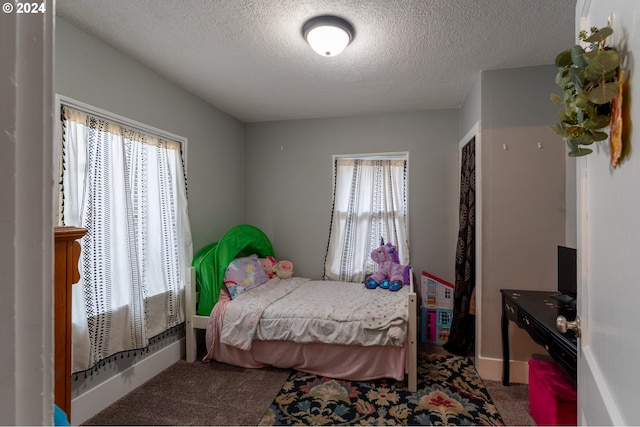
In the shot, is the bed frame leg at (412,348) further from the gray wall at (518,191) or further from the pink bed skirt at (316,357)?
the gray wall at (518,191)

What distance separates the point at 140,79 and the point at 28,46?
7.81 ft

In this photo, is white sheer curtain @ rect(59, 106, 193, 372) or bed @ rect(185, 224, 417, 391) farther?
bed @ rect(185, 224, 417, 391)

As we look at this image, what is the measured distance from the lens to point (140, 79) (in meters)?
2.26

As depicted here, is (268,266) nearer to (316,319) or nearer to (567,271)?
(316,319)

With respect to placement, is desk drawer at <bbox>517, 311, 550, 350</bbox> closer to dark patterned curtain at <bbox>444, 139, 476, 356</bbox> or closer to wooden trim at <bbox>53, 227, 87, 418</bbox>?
dark patterned curtain at <bbox>444, 139, 476, 356</bbox>

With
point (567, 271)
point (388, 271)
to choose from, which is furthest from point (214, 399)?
point (567, 271)

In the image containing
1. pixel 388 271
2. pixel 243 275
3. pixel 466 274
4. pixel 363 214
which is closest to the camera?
pixel 466 274

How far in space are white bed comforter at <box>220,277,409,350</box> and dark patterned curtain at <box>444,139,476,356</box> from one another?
1.69ft

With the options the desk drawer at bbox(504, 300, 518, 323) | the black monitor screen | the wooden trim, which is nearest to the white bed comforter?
the desk drawer at bbox(504, 300, 518, 323)

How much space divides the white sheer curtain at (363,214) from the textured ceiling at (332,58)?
863 millimetres

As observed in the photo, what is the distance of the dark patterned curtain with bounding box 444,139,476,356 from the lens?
260cm

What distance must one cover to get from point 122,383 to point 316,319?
147 centimetres

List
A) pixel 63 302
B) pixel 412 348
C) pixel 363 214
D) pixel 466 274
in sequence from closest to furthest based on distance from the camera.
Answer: pixel 63 302, pixel 412 348, pixel 466 274, pixel 363 214

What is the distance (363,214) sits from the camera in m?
3.48
